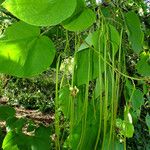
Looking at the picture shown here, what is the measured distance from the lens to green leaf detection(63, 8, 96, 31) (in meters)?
0.54

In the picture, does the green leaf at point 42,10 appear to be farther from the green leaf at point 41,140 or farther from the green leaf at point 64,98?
the green leaf at point 41,140

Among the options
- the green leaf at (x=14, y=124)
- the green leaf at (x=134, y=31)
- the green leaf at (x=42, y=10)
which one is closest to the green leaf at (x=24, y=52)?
the green leaf at (x=42, y=10)

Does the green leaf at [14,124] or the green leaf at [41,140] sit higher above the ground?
the green leaf at [14,124]

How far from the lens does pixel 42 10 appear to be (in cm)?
42

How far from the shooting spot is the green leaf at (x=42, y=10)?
1.29 ft

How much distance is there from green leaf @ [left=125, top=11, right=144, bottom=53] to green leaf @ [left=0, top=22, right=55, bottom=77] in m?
0.25

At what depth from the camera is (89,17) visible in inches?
21.8

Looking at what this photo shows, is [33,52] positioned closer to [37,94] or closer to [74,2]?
[74,2]

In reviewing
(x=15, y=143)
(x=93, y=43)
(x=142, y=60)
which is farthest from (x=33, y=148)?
(x=93, y=43)

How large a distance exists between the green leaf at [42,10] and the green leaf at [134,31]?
33 centimetres

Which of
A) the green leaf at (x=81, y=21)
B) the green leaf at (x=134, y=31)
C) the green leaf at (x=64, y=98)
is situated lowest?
the green leaf at (x=64, y=98)

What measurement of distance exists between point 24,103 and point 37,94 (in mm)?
297

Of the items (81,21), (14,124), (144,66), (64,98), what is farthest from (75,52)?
(14,124)

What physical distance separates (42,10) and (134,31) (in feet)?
1.22
